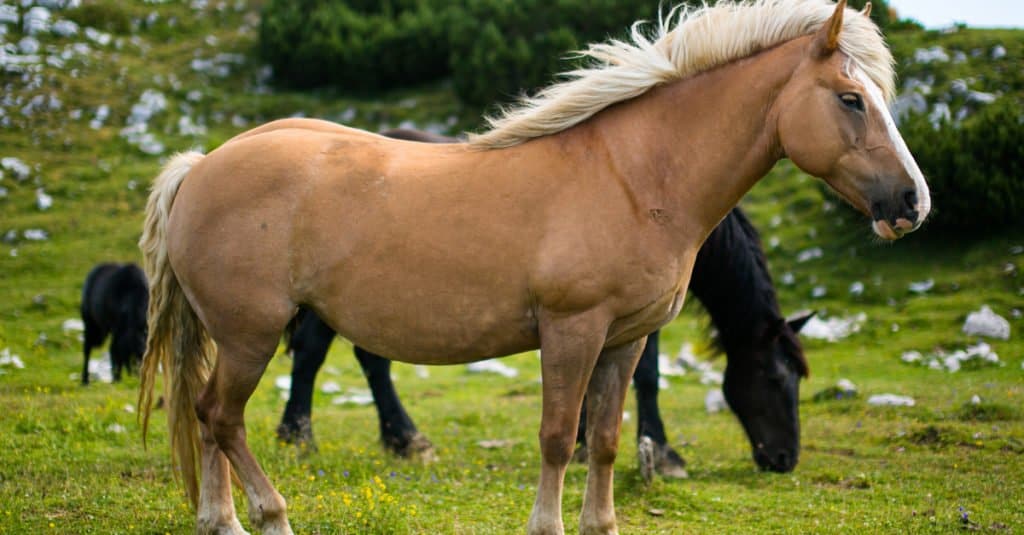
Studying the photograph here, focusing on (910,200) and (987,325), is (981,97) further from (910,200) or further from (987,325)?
(910,200)

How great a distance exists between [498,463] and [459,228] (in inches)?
147

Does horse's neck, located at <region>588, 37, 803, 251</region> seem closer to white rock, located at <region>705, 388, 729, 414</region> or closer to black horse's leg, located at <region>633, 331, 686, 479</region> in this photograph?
black horse's leg, located at <region>633, 331, 686, 479</region>

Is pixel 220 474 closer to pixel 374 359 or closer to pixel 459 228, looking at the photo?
pixel 459 228

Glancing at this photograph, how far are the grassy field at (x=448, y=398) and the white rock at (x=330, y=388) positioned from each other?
34 centimetres

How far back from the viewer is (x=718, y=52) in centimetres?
456

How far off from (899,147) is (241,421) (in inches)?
139

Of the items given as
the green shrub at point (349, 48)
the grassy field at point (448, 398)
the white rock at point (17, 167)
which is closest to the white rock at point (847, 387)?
the grassy field at point (448, 398)

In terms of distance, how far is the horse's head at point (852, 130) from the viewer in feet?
13.6

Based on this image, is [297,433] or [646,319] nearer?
[646,319]

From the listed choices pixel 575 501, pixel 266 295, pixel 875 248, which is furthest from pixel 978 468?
pixel 875 248

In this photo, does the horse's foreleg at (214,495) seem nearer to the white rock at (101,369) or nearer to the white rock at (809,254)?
the white rock at (101,369)

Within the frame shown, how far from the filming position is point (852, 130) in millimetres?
4223

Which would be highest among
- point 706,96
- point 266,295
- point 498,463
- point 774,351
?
point 706,96

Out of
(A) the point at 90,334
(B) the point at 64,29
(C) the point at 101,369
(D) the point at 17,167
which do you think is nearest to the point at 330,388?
(C) the point at 101,369
